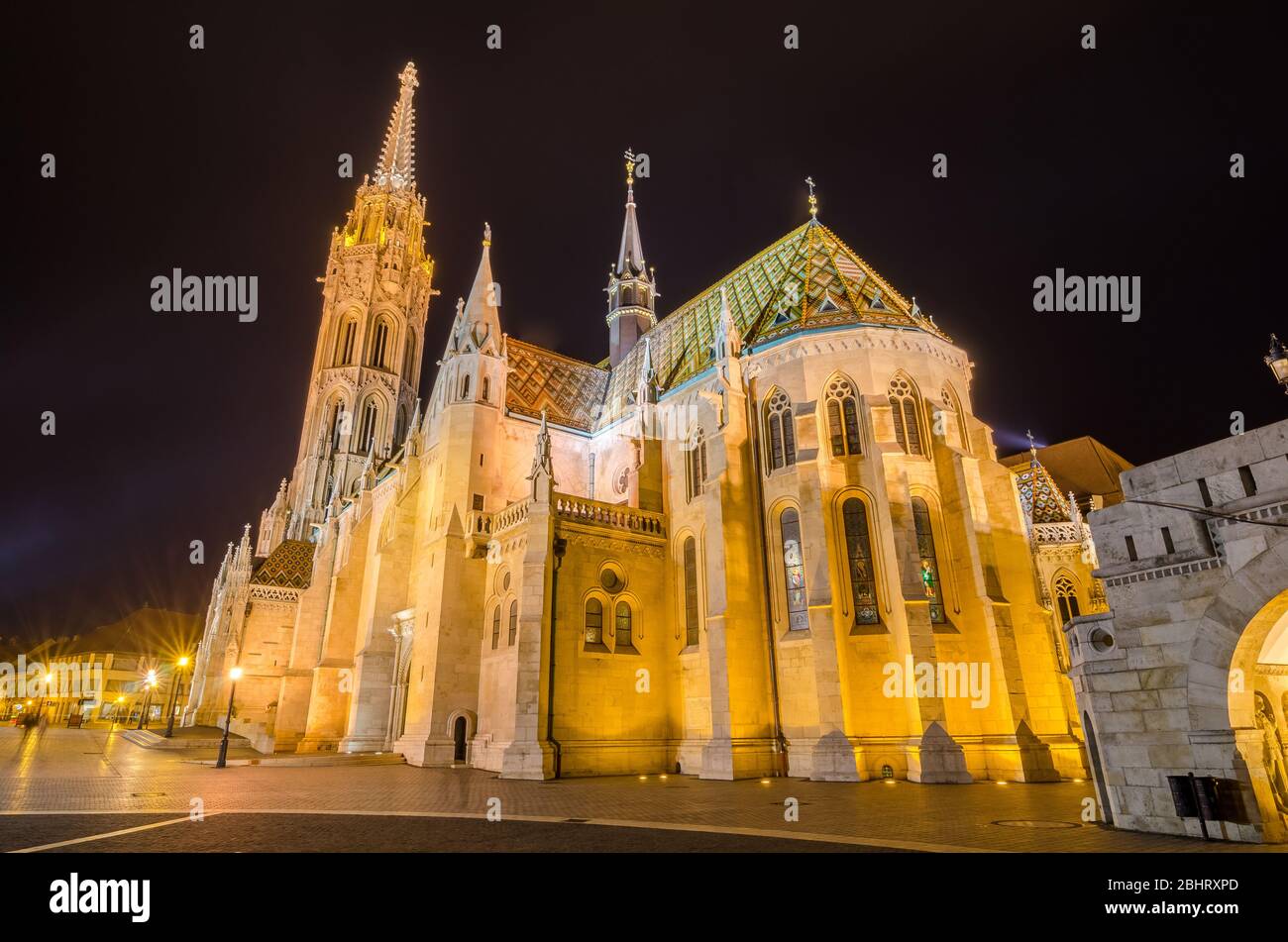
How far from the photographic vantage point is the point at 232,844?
24.6 feet

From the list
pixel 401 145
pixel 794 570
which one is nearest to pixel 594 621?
pixel 794 570

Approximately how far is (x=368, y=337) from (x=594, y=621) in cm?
5307

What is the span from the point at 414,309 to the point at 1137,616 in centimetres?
7194

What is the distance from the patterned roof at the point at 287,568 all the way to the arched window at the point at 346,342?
21429 mm

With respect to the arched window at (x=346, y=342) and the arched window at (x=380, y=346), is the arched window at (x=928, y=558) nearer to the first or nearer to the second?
the arched window at (x=380, y=346)

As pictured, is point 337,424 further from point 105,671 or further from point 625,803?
point 625,803

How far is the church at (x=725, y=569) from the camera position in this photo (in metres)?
18.9

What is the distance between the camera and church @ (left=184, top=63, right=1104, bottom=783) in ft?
61.9

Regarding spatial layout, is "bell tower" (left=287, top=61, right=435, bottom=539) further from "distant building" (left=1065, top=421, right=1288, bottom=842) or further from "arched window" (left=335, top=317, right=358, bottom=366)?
"distant building" (left=1065, top=421, right=1288, bottom=842)

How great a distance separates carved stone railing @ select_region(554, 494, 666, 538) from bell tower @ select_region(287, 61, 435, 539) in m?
34.6

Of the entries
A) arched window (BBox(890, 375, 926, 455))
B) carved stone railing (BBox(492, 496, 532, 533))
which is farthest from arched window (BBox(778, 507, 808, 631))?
A: carved stone railing (BBox(492, 496, 532, 533))

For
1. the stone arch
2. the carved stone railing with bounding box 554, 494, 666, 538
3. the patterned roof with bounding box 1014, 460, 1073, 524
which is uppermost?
the patterned roof with bounding box 1014, 460, 1073, 524

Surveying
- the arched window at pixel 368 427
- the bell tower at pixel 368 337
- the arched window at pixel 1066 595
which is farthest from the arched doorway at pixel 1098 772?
the arched window at pixel 368 427
